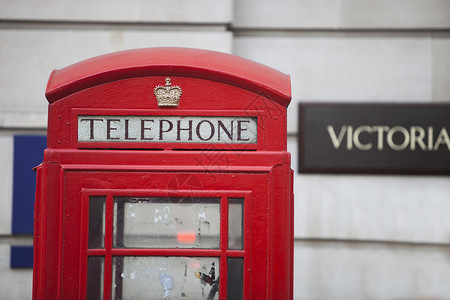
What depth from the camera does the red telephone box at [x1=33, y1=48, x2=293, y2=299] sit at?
223 centimetres

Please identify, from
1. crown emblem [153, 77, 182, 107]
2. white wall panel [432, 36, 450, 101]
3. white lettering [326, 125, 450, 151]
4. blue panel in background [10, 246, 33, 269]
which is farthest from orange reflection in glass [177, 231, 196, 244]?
white wall panel [432, 36, 450, 101]

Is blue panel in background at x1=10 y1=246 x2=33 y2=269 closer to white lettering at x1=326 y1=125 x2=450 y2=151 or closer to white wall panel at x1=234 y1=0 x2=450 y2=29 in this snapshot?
white wall panel at x1=234 y1=0 x2=450 y2=29

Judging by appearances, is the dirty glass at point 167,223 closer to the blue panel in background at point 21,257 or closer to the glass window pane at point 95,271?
the glass window pane at point 95,271

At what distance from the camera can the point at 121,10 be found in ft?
14.5

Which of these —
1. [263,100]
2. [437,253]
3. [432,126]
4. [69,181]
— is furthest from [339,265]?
[69,181]

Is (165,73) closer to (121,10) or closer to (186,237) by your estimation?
(186,237)

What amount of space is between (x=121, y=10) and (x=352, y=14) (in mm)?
2166

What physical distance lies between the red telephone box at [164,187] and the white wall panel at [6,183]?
2.44 metres

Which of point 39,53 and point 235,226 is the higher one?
point 39,53

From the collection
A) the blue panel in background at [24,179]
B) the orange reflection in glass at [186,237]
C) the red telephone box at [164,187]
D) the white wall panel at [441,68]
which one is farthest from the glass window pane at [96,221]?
the white wall panel at [441,68]

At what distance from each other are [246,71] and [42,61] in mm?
2796

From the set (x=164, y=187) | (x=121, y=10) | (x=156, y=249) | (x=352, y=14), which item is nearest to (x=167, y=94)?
(x=164, y=187)

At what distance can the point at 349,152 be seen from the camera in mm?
4531

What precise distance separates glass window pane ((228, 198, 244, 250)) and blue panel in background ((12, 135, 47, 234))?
275cm
